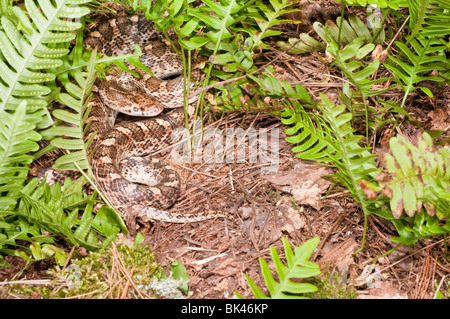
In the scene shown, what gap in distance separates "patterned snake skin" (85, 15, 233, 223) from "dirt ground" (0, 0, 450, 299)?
23 cm

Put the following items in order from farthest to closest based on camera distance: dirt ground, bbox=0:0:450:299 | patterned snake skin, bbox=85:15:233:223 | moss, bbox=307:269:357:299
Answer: patterned snake skin, bbox=85:15:233:223, dirt ground, bbox=0:0:450:299, moss, bbox=307:269:357:299

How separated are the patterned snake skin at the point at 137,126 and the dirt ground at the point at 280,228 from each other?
23 centimetres

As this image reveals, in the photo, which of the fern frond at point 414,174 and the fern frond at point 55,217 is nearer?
the fern frond at point 414,174

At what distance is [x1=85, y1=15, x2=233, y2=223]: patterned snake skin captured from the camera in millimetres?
4625

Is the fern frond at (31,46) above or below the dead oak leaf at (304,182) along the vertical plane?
above

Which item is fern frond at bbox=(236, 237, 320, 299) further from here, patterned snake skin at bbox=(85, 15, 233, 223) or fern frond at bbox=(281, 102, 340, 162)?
patterned snake skin at bbox=(85, 15, 233, 223)

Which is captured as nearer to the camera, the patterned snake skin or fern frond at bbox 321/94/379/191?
fern frond at bbox 321/94/379/191

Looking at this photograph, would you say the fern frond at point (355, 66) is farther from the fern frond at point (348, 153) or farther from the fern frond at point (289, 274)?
the fern frond at point (289, 274)

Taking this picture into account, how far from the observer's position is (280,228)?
3.87 metres

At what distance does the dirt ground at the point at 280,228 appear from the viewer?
3.48 metres

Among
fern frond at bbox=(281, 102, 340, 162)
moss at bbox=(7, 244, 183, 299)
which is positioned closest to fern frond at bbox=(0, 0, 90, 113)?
moss at bbox=(7, 244, 183, 299)

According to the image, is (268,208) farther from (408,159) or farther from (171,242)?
(408,159)

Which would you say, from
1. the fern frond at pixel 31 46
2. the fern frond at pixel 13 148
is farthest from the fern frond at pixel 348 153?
the fern frond at pixel 13 148
